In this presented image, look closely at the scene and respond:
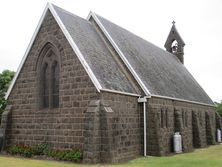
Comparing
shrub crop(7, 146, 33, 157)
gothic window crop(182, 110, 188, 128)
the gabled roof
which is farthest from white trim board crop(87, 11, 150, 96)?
shrub crop(7, 146, 33, 157)

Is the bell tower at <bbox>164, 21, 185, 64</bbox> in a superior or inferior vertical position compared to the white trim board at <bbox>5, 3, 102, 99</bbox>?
superior

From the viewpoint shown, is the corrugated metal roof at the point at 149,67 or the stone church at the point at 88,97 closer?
the stone church at the point at 88,97

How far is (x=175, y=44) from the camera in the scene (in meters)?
A: 44.1

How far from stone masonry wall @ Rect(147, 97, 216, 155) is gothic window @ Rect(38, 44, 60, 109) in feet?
19.6

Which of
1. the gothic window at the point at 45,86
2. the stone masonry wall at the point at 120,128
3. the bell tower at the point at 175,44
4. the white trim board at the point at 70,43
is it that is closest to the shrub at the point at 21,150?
the gothic window at the point at 45,86

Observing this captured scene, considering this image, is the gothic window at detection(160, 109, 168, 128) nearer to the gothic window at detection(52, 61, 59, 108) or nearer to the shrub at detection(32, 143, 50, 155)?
the gothic window at detection(52, 61, 59, 108)

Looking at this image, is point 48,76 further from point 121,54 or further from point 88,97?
point 121,54

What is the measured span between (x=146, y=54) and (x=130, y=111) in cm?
963

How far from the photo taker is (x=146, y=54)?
3008cm

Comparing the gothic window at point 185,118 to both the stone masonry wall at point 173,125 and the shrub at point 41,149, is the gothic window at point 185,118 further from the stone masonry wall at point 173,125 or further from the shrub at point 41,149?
the shrub at point 41,149

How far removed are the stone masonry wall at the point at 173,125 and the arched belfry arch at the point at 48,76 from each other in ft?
19.7

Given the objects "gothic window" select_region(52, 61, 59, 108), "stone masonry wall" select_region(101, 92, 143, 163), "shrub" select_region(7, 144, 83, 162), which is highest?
"gothic window" select_region(52, 61, 59, 108)

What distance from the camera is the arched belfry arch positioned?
21656 millimetres

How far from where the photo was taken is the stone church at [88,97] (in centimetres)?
1909
